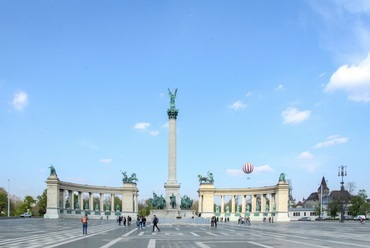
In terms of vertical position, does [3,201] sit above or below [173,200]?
below

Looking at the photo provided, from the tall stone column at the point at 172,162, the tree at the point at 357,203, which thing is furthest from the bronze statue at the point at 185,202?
the tree at the point at 357,203

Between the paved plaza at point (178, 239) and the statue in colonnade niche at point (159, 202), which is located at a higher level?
the paved plaza at point (178, 239)

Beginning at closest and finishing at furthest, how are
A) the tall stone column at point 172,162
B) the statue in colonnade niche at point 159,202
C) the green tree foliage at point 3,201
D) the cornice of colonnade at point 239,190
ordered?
1. the statue in colonnade niche at point 159,202
2. the tall stone column at point 172,162
3. the cornice of colonnade at point 239,190
4. the green tree foliage at point 3,201

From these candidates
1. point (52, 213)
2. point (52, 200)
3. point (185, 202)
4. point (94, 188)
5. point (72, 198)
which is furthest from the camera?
point (94, 188)

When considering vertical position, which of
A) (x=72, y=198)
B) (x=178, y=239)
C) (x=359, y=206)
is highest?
(x=178, y=239)

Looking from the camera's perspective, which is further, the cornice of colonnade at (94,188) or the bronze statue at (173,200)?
the cornice of colonnade at (94,188)

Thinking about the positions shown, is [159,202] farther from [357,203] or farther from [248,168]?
[357,203]

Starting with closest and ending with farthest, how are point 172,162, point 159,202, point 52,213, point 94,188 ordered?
1. point 159,202
2. point 172,162
3. point 52,213
4. point 94,188

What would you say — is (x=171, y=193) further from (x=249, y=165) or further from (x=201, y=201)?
(x=201, y=201)

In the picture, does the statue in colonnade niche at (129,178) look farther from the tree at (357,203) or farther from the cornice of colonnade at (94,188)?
the tree at (357,203)

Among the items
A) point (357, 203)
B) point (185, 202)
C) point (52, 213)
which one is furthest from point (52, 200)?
point (357, 203)

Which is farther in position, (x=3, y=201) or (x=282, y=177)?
(x=3, y=201)

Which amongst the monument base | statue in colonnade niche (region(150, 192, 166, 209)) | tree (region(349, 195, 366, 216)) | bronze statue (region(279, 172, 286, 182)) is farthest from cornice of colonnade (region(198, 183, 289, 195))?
the monument base

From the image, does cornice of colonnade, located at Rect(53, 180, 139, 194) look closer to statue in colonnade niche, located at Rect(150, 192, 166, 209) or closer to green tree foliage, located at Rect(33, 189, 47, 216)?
statue in colonnade niche, located at Rect(150, 192, 166, 209)
